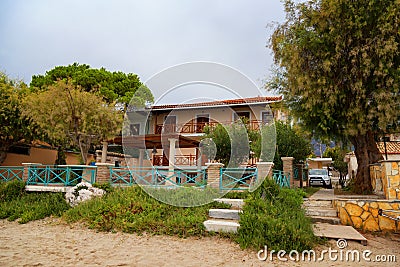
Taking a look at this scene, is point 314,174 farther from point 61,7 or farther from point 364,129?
point 61,7

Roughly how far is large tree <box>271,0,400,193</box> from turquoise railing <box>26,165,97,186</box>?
7509mm

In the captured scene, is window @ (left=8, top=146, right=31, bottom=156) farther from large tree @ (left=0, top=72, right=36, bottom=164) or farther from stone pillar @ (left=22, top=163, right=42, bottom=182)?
stone pillar @ (left=22, top=163, right=42, bottom=182)

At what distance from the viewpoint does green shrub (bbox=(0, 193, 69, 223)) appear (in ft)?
27.6

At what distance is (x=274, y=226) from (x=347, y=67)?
5.91 m

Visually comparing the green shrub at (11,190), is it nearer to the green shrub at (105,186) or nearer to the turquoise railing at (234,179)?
the green shrub at (105,186)

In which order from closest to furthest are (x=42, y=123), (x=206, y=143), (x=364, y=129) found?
(x=364, y=129) → (x=42, y=123) → (x=206, y=143)

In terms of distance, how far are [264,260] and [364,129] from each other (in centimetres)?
598

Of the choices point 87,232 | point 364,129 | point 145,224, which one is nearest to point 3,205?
point 87,232

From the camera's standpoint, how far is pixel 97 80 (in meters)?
19.6

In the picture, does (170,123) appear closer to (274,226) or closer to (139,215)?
(139,215)

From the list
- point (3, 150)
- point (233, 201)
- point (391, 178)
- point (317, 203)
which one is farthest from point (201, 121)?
point (391, 178)

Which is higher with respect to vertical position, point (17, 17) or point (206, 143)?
point (17, 17)

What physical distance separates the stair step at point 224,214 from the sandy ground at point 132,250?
922 millimetres

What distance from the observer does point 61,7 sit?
11.0 meters
